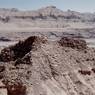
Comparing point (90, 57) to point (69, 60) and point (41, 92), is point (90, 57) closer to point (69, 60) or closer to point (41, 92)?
point (69, 60)

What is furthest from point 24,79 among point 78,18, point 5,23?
point 78,18

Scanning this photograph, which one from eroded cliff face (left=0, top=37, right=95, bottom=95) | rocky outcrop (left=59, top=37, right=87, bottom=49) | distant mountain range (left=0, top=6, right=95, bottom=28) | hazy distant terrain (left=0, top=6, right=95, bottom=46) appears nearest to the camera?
eroded cliff face (left=0, top=37, right=95, bottom=95)

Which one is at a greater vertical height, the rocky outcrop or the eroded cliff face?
the rocky outcrop

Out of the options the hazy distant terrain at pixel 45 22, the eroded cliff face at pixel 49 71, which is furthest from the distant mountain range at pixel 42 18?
the eroded cliff face at pixel 49 71

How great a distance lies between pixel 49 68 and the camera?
21.8 meters

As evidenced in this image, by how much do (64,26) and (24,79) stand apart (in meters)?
118

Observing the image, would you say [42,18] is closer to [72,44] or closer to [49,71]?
[72,44]

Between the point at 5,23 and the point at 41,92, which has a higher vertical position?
the point at 41,92

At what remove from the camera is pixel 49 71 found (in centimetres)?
2166

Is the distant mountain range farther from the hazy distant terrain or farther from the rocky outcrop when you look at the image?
the rocky outcrop

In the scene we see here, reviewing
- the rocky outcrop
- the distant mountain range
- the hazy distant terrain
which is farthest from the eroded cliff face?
the distant mountain range

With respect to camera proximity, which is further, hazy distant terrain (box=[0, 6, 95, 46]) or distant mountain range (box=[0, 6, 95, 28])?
distant mountain range (box=[0, 6, 95, 28])

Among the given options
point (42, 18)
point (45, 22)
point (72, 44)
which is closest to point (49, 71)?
point (72, 44)

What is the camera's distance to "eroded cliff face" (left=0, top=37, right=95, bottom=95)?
19953 millimetres
